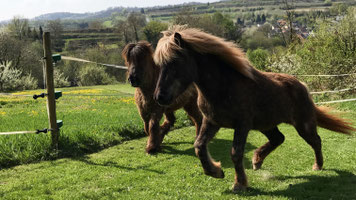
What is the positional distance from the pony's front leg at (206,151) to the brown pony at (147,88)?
96.7 inches

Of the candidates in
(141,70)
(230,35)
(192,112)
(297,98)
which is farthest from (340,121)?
(230,35)

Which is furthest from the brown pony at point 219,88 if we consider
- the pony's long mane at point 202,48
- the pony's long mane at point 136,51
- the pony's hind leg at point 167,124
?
the pony's hind leg at point 167,124

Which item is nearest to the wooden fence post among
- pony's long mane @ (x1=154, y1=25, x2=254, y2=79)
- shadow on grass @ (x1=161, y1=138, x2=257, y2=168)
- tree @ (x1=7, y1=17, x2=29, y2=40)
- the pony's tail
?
shadow on grass @ (x1=161, y1=138, x2=257, y2=168)

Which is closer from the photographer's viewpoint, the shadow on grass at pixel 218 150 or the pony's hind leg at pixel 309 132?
the pony's hind leg at pixel 309 132

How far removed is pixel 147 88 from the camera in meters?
7.88

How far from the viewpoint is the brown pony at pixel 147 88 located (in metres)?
7.52

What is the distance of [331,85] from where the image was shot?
55.6 feet

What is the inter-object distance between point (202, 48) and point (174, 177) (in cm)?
267

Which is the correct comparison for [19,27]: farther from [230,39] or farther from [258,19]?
[258,19]

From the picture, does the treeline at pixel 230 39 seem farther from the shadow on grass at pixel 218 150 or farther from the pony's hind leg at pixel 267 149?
the pony's hind leg at pixel 267 149

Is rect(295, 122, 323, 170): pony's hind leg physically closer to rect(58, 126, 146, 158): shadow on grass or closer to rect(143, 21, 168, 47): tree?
rect(58, 126, 146, 158): shadow on grass

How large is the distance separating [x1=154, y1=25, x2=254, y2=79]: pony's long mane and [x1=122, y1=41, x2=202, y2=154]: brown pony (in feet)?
8.02

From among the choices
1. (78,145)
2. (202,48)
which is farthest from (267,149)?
(78,145)

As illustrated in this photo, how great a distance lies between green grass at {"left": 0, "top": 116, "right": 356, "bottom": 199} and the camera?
203 inches
